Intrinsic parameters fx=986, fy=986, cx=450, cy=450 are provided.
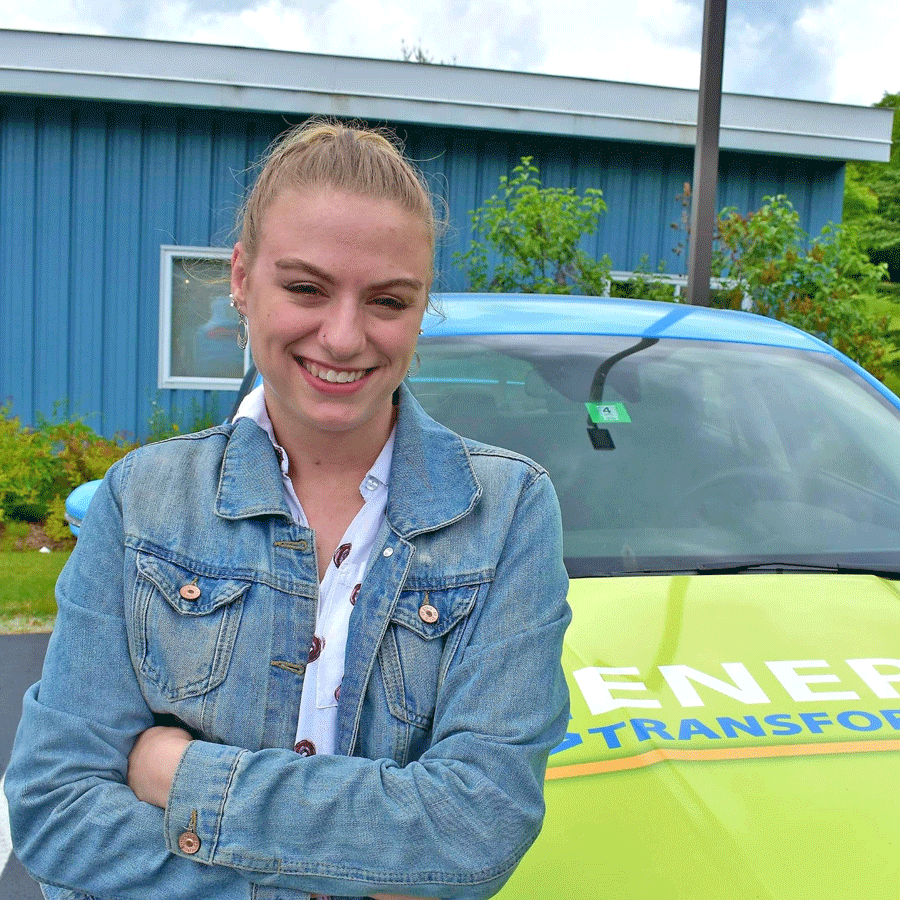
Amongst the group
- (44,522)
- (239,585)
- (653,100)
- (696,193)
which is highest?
(653,100)

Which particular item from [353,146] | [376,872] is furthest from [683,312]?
[376,872]

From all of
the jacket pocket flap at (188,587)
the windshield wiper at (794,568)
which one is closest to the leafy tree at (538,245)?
the windshield wiper at (794,568)

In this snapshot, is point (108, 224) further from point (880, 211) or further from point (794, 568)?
point (880, 211)

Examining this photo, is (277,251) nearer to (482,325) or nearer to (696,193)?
(482,325)

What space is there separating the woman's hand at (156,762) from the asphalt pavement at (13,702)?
199 cm

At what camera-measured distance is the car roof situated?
3066 millimetres

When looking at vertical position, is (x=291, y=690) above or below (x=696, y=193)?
below

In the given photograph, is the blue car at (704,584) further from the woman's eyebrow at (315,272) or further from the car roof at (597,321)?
the woman's eyebrow at (315,272)

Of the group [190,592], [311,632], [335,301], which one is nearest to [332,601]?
[311,632]

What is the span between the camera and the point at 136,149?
7996 mm

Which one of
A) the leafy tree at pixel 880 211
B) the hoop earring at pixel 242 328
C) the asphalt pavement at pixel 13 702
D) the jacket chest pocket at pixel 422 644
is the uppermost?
the leafy tree at pixel 880 211

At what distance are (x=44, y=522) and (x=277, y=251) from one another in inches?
250

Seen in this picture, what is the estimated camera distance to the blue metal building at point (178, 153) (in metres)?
7.61

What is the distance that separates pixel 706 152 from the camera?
5.91 meters
